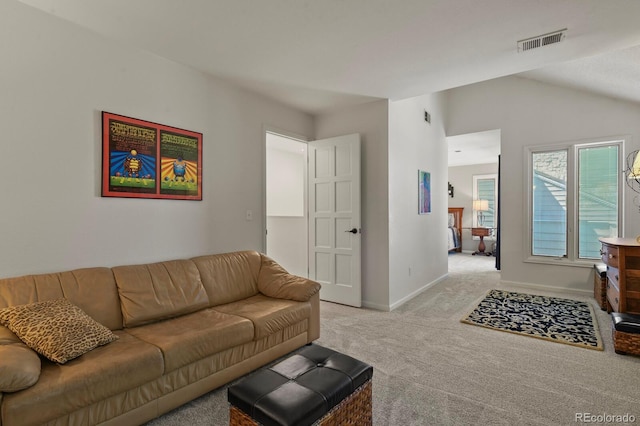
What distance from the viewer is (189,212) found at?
3072mm

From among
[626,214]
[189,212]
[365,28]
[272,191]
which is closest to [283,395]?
[189,212]

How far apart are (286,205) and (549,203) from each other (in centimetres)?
433

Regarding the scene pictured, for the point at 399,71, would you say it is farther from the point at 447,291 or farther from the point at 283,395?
the point at 447,291

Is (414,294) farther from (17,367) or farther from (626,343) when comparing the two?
(17,367)

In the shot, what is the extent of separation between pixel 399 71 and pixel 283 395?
2.93 metres

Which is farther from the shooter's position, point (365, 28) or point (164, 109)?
point (164, 109)

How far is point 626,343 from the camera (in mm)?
2650

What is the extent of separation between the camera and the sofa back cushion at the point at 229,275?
2829mm

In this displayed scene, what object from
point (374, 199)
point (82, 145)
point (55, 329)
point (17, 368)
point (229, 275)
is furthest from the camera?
point (374, 199)

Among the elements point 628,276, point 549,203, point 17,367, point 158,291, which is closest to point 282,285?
point 158,291

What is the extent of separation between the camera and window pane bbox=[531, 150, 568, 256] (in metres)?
4.95

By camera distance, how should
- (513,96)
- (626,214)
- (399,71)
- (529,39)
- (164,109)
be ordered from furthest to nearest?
(513,96) < (626,214) < (399,71) < (164,109) < (529,39)

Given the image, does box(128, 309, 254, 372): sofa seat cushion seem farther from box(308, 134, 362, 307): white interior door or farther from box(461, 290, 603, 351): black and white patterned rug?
box(461, 290, 603, 351): black and white patterned rug

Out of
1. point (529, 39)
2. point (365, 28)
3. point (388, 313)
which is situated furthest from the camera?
point (388, 313)
